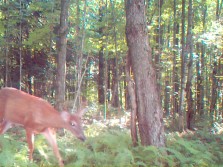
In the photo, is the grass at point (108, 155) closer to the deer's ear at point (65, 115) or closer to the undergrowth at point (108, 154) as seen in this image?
the undergrowth at point (108, 154)

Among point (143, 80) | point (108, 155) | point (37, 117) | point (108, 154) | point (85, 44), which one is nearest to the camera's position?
point (37, 117)

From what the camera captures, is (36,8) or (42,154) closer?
→ (42,154)

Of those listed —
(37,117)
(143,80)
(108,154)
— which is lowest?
(108,154)

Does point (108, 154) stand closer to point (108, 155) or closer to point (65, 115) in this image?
point (108, 155)

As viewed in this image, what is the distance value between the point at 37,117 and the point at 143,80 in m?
2.96

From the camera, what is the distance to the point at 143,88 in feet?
27.8

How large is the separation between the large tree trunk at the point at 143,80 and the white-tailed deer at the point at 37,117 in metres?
2.37

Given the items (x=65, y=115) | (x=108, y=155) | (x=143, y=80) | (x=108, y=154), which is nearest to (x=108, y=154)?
(x=108, y=154)

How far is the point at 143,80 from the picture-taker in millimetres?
8477

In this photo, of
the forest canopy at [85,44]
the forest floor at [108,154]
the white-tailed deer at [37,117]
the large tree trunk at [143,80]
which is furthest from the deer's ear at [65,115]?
the forest canopy at [85,44]

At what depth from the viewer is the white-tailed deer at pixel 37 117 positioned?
21.7 ft

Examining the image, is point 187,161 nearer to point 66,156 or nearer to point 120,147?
point 120,147

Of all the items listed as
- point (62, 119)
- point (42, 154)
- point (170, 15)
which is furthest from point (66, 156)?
point (170, 15)

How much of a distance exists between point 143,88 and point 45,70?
11880 millimetres
